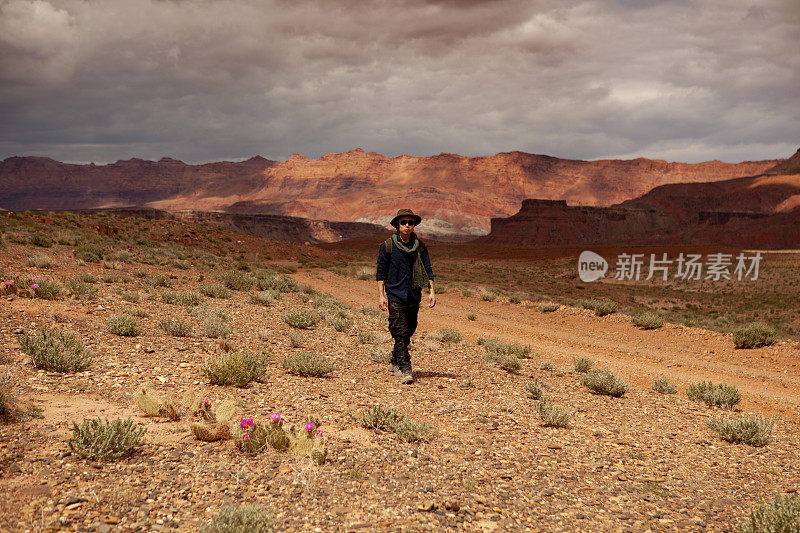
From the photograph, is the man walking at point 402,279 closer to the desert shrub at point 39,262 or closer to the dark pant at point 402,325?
the dark pant at point 402,325

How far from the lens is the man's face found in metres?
6.93

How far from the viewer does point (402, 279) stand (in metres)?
6.91

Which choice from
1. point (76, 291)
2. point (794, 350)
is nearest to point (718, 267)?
point (794, 350)

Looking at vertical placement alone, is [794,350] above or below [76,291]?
below

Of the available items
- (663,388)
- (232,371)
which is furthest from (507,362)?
(232,371)

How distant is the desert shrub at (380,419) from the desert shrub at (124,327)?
4767mm

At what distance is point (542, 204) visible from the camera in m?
135

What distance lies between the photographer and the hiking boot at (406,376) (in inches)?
274

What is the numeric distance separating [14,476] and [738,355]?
16.1 m

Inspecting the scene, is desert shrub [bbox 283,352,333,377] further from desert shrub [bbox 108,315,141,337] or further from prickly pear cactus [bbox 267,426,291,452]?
desert shrub [bbox 108,315,141,337]

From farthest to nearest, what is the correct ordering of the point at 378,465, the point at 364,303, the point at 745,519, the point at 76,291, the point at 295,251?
the point at 295,251, the point at 364,303, the point at 76,291, the point at 378,465, the point at 745,519

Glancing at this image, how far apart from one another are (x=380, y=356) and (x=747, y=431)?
18.4 ft

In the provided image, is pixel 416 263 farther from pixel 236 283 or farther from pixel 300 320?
pixel 236 283

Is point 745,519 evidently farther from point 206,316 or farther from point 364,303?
point 364,303
